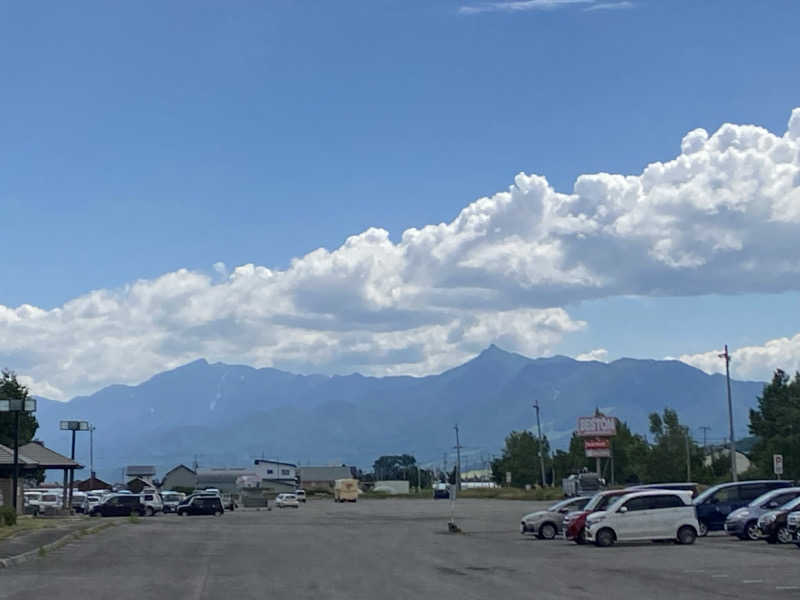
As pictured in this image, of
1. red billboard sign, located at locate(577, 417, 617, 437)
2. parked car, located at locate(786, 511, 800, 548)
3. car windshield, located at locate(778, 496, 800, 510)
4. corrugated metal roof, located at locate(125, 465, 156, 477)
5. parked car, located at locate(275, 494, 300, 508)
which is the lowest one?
parked car, located at locate(275, 494, 300, 508)

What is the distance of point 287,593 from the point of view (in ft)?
65.2

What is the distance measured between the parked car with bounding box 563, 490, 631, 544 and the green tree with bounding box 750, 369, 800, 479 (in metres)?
45.4

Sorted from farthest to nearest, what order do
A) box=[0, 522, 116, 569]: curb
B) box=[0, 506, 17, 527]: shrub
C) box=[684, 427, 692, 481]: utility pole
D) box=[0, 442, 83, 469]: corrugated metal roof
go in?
box=[684, 427, 692, 481]: utility pole, box=[0, 442, 83, 469]: corrugated metal roof, box=[0, 506, 17, 527]: shrub, box=[0, 522, 116, 569]: curb

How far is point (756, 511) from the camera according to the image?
113ft

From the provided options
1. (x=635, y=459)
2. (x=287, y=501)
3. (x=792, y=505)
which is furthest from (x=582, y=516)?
(x=635, y=459)

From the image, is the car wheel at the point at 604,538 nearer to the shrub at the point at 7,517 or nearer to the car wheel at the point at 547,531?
the car wheel at the point at 547,531

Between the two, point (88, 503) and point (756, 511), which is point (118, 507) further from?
point (756, 511)

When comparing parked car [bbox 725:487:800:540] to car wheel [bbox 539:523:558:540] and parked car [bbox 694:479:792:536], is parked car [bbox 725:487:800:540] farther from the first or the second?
car wheel [bbox 539:523:558:540]

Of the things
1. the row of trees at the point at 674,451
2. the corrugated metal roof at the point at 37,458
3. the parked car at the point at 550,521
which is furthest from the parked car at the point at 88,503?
the row of trees at the point at 674,451

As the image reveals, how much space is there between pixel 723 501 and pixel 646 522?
243 inches

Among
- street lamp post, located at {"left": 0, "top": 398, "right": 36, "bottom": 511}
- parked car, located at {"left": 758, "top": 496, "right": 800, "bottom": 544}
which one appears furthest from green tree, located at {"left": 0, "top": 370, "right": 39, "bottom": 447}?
parked car, located at {"left": 758, "top": 496, "right": 800, "bottom": 544}

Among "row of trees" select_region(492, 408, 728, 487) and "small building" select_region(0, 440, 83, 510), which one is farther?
"row of trees" select_region(492, 408, 728, 487)

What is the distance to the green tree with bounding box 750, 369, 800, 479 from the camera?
79.2m

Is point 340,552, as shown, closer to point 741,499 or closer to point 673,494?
point 673,494
